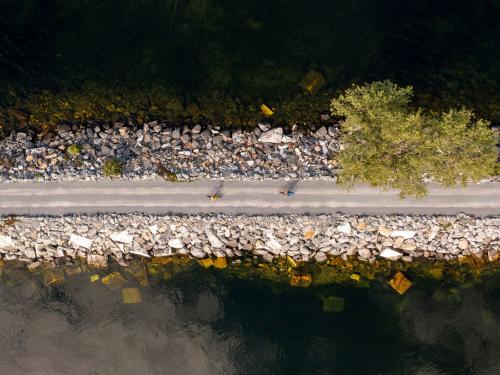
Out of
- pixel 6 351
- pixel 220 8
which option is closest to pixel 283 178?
pixel 220 8

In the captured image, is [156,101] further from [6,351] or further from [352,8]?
[6,351]

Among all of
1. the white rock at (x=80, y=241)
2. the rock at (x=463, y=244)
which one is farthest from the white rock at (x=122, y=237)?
the rock at (x=463, y=244)

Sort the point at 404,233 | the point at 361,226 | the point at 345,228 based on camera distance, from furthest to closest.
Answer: the point at 404,233, the point at 345,228, the point at 361,226

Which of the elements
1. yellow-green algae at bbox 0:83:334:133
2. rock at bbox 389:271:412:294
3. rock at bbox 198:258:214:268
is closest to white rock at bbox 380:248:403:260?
rock at bbox 389:271:412:294

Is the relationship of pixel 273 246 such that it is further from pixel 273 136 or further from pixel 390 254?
pixel 390 254

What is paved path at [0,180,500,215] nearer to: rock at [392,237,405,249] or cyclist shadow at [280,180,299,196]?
cyclist shadow at [280,180,299,196]

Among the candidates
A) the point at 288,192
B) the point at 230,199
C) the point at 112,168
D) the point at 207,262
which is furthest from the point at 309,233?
the point at 112,168
